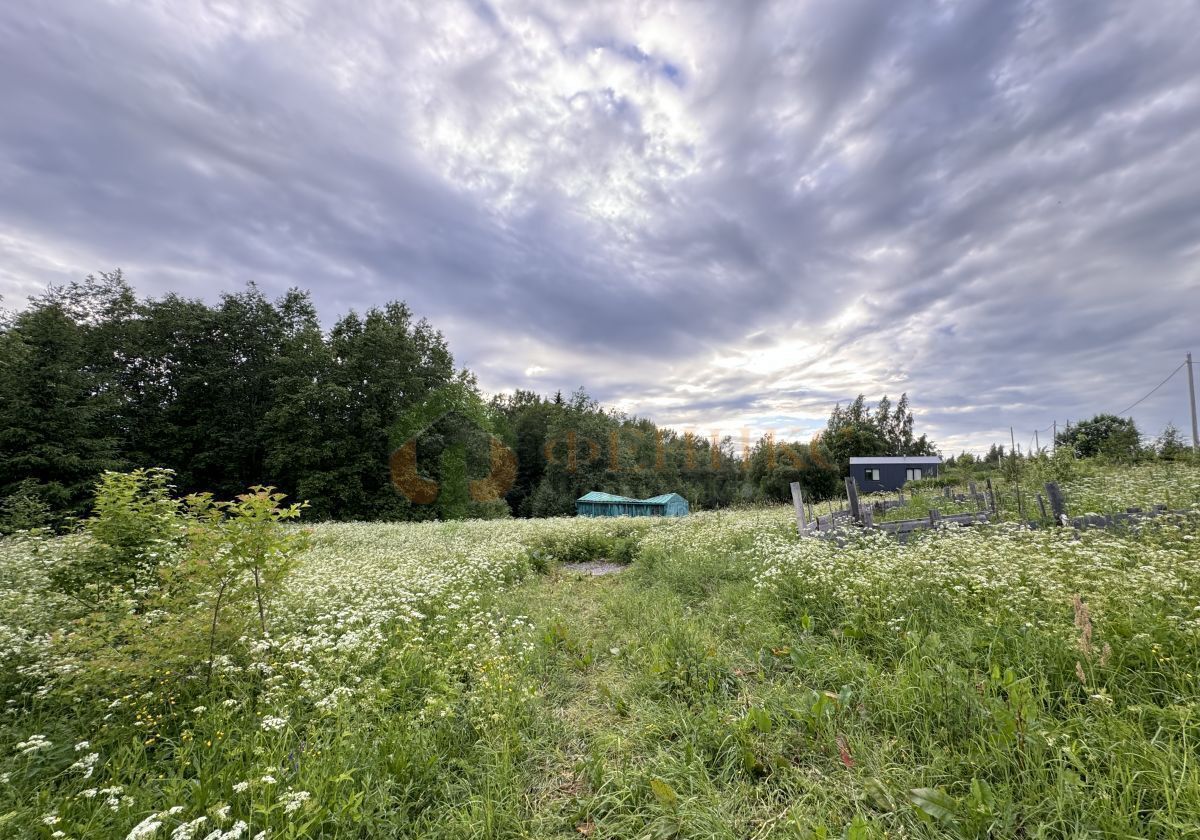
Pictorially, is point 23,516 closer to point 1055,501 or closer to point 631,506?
point 1055,501

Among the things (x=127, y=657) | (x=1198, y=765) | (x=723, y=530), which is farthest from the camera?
(x=723, y=530)

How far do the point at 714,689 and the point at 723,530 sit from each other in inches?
312

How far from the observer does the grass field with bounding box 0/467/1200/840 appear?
2.41 metres

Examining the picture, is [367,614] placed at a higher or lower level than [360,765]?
higher

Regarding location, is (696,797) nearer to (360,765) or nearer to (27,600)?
(360,765)

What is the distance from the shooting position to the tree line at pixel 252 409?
1894cm

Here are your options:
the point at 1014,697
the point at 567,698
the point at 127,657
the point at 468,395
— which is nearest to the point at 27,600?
the point at 127,657

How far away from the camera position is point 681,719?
3.48m

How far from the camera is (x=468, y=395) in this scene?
33.5 m

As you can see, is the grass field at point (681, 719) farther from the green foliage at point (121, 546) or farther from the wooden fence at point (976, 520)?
the wooden fence at point (976, 520)

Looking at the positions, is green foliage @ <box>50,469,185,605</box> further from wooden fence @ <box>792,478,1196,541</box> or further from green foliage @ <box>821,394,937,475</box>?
green foliage @ <box>821,394,937,475</box>

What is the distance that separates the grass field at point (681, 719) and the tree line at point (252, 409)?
70.9ft

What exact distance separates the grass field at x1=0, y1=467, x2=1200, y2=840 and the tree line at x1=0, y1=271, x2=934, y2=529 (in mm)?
21621

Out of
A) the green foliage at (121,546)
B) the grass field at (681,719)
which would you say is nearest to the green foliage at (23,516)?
the green foliage at (121,546)
